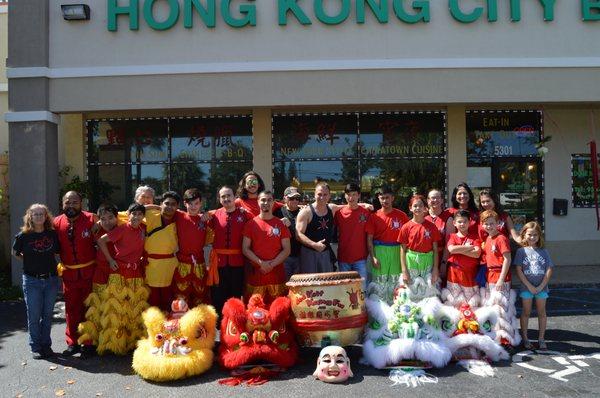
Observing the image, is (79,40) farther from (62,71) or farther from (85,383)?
(85,383)

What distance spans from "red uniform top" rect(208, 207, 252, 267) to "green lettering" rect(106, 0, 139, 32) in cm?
518

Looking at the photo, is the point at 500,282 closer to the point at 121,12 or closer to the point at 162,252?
the point at 162,252

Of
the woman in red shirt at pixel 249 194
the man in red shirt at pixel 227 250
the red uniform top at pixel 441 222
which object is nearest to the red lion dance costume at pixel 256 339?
the man in red shirt at pixel 227 250

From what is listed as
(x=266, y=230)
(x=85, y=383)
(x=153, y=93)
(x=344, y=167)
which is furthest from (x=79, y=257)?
(x=344, y=167)

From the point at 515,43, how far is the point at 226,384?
25.7 ft

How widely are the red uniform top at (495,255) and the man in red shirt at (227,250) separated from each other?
275cm

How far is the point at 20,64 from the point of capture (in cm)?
906

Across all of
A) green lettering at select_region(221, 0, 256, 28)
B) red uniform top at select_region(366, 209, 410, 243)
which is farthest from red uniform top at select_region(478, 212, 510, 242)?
green lettering at select_region(221, 0, 256, 28)

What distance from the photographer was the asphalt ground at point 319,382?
4.39 metres

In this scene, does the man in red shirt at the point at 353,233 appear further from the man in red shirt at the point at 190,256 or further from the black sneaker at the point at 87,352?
the black sneaker at the point at 87,352

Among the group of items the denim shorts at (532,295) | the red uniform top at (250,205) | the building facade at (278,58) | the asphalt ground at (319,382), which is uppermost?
the building facade at (278,58)

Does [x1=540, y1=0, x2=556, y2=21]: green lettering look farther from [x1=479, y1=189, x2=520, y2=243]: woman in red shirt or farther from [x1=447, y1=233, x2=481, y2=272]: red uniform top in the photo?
[x1=447, y1=233, x2=481, y2=272]: red uniform top

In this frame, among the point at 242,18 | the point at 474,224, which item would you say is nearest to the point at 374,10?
the point at 242,18

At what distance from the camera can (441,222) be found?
599 cm
